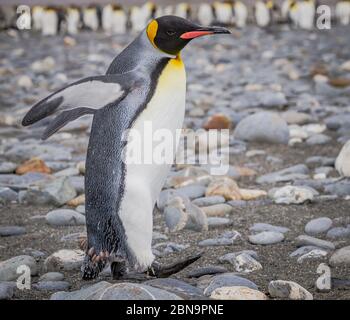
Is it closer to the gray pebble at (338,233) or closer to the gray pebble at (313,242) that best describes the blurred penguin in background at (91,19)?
the gray pebble at (338,233)

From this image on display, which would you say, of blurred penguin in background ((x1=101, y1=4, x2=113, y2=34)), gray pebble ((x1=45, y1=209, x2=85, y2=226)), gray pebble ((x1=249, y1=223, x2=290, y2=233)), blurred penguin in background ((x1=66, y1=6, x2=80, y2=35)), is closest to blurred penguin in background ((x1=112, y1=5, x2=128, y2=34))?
blurred penguin in background ((x1=101, y1=4, x2=113, y2=34))

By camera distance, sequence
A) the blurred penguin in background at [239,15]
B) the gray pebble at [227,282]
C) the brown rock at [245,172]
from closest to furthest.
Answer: the gray pebble at [227,282], the brown rock at [245,172], the blurred penguin in background at [239,15]

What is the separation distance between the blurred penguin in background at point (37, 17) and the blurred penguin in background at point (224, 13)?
479 centimetres

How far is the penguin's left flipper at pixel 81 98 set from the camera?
7.63 ft

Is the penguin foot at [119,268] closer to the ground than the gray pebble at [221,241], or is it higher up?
higher up

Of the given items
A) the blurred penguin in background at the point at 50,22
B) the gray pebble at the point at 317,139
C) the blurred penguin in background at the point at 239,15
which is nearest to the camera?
the gray pebble at the point at 317,139

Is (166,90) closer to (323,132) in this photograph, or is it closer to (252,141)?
(252,141)

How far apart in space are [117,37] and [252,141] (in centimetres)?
1260

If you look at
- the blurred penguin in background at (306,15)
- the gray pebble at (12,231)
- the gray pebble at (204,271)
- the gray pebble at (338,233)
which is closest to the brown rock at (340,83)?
the gray pebble at (338,233)

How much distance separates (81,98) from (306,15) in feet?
55.4

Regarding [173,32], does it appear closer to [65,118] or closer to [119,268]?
[65,118]

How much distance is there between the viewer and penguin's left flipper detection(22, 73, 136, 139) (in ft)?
7.63

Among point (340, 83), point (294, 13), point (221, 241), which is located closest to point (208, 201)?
point (221, 241)

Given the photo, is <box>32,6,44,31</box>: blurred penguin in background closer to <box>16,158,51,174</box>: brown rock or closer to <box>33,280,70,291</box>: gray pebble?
<box>16,158,51,174</box>: brown rock
